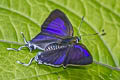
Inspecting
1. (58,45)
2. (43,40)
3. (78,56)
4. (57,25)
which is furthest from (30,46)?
(78,56)

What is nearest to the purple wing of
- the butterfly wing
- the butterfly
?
the butterfly

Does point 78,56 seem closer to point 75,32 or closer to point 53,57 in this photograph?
point 53,57

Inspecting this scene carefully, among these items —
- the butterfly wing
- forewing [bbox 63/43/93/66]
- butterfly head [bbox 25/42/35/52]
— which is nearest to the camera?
forewing [bbox 63/43/93/66]

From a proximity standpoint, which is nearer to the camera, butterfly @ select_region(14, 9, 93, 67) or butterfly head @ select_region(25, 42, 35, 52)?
butterfly @ select_region(14, 9, 93, 67)

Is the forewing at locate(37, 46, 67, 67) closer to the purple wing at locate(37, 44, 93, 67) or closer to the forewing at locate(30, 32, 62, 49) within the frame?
the purple wing at locate(37, 44, 93, 67)

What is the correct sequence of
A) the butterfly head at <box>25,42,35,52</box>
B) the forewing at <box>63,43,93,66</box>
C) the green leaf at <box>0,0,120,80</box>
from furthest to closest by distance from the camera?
the butterfly head at <box>25,42,35,52</box>
the green leaf at <box>0,0,120,80</box>
the forewing at <box>63,43,93,66</box>

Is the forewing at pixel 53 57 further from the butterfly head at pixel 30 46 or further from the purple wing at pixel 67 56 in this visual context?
the butterfly head at pixel 30 46

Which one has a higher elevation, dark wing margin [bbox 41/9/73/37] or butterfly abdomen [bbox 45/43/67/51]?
dark wing margin [bbox 41/9/73/37]

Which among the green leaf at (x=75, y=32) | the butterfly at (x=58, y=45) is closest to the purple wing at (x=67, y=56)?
the butterfly at (x=58, y=45)
